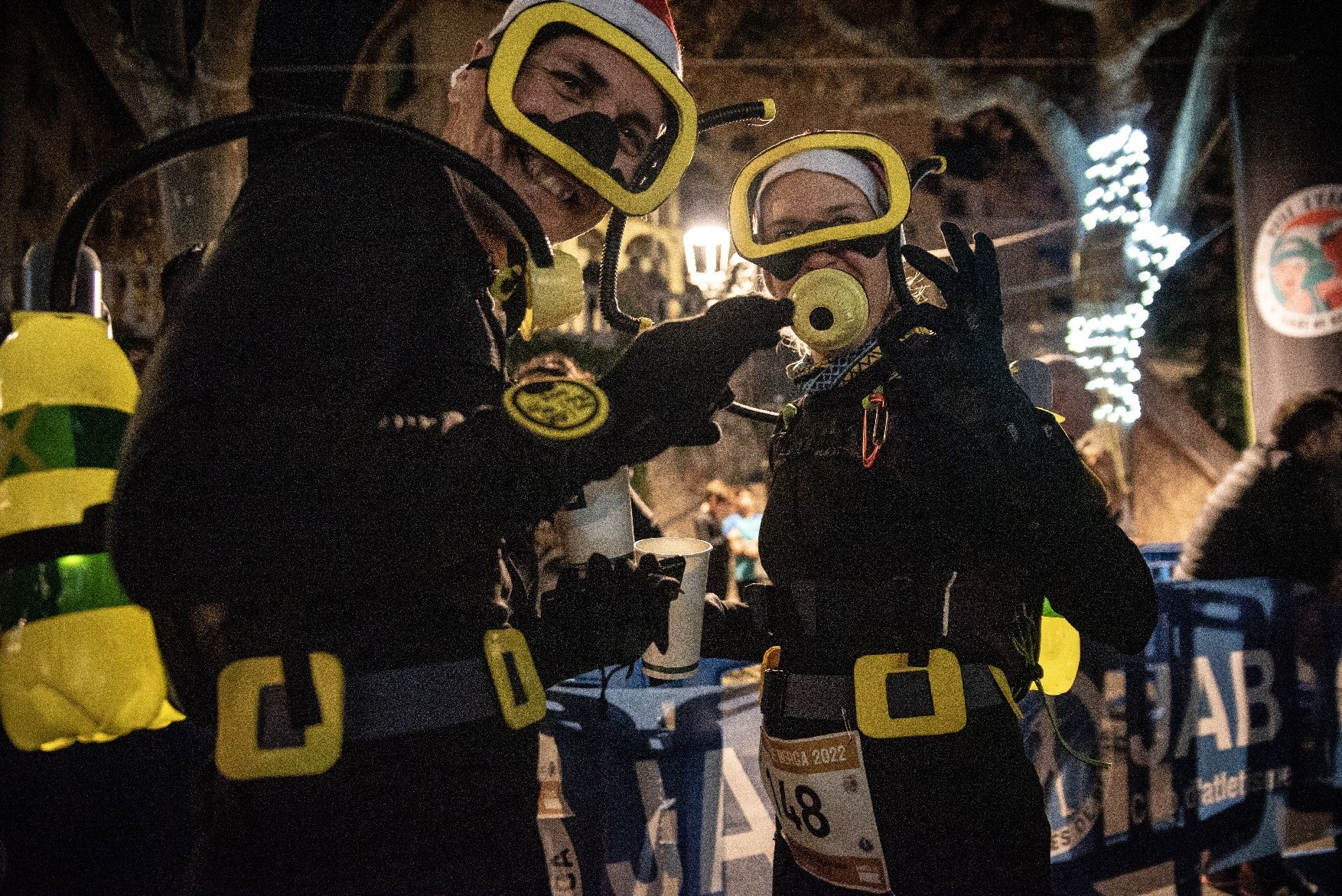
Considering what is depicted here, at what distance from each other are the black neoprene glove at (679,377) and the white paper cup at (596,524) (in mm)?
317

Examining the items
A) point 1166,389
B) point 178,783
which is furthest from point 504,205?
point 1166,389

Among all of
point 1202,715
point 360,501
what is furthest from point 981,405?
point 1202,715

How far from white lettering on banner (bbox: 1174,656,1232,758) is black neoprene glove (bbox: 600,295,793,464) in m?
3.61

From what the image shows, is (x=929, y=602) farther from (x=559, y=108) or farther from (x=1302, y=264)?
(x=1302, y=264)

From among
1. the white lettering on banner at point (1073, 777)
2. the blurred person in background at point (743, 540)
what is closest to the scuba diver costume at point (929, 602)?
the white lettering on banner at point (1073, 777)

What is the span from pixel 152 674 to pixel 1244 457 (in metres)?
5.31

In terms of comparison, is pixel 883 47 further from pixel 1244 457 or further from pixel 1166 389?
pixel 1244 457

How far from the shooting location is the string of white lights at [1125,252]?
367 inches

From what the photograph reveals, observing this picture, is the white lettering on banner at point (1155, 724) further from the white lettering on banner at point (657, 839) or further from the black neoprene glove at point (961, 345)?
the black neoprene glove at point (961, 345)

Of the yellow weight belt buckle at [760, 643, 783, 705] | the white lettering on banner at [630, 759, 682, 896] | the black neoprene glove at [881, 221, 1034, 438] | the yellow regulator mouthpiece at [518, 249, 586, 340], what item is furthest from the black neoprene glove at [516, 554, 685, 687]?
the white lettering on banner at [630, 759, 682, 896]

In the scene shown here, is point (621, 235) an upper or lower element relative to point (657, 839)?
upper

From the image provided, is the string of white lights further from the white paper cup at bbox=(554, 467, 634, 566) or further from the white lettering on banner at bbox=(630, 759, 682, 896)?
the white paper cup at bbox=(554, 467, 634, 566)

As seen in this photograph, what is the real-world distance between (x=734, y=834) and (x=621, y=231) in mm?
2386

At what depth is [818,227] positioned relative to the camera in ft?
7.13
